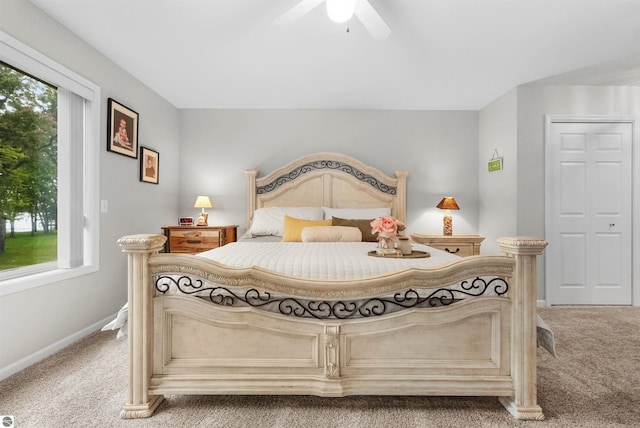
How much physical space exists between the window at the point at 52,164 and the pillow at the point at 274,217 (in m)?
1.55

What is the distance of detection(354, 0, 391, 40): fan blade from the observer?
194 cm

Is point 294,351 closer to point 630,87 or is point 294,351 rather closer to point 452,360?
point 452,360

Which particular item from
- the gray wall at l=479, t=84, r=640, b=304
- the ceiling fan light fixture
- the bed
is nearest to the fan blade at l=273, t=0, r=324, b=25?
the ceiling fan light fixture

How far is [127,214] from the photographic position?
10.7 feet

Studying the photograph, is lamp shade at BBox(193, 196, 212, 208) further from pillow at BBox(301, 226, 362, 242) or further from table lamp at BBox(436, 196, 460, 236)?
table lamp at BBox(436, 196, 460, 236)

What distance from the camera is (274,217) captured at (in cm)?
382

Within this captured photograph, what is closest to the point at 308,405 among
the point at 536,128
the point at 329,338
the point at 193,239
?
the point at 329,338

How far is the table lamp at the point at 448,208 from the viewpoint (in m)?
4.00

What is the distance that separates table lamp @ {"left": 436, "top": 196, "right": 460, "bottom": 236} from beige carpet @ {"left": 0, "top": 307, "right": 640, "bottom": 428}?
1966 mm

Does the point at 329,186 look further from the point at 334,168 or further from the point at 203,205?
the point at 203,205

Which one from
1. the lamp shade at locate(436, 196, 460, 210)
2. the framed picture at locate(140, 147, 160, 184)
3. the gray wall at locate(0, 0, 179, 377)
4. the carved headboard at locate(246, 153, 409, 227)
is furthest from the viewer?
the carved headboard at locate(246, 153, 409, 227)

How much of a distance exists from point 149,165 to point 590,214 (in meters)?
4.89

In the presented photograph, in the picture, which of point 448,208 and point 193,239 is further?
point 448,208

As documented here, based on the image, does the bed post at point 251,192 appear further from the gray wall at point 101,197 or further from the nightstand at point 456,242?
the nightstand at point 456,242
